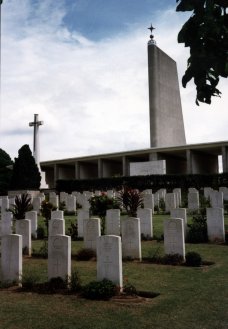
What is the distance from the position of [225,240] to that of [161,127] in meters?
27.4

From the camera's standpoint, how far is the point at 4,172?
42.5 meters

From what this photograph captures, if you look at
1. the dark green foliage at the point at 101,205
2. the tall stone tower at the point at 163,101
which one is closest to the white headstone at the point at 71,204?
the dark green foliage at the point at 101,205

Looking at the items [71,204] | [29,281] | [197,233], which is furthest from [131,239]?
[71,204]

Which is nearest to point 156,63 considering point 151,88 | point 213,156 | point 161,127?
point 151,88

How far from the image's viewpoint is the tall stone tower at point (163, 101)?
123 feet

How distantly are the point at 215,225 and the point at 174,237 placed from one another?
2.74 m

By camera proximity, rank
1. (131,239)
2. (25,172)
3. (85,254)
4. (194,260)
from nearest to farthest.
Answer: (194,260) → (131,239) → (85,254) → (25,172)

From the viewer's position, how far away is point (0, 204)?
22.3m

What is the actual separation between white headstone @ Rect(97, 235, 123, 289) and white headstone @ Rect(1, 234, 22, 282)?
1.53 metres

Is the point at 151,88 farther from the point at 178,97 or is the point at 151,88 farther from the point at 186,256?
the point at 186,256

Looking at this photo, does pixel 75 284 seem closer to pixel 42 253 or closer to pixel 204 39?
pixel 42 253

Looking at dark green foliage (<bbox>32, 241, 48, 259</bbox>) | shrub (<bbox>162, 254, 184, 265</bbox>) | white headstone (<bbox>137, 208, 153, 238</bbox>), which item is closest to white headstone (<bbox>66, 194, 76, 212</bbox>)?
white headstone (<bbox>137, 208, 153, 238</bbox>)

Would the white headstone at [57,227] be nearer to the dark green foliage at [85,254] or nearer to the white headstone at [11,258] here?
the dark green foliage at [85,254]

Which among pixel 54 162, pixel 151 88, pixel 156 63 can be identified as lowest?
pixel 54 162
